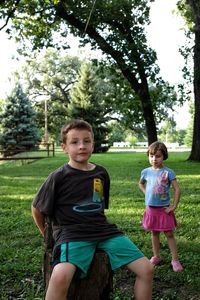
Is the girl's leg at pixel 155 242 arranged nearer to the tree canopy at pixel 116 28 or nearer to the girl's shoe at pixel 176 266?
the girl's shoe at pixel 176 266

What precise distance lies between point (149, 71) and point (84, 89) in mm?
23609

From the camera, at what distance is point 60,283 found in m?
2.75

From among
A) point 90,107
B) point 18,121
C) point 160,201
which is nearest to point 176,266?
point 160,201

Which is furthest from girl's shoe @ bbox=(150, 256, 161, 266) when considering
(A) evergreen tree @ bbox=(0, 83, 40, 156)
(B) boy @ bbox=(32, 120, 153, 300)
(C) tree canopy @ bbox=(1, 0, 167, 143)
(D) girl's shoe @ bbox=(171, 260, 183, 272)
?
(A) evergreen tree @ bbox=(0, 83, 40, 156)

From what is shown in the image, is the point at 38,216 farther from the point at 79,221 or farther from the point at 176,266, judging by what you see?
the point at 176,266

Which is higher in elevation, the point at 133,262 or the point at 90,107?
the point at 90,107

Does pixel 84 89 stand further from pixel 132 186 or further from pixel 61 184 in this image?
pixel 61 184

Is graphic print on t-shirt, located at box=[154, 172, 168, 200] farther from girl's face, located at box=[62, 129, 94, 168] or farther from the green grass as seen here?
girl's face, located at box=[62, 129, 94, 168]

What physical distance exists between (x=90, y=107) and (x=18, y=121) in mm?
7449

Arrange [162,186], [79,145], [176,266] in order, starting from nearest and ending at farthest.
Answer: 1. [79,145]
2. [176,266]
3. [162,186]

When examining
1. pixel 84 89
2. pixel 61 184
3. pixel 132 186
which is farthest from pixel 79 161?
pixel 84 89

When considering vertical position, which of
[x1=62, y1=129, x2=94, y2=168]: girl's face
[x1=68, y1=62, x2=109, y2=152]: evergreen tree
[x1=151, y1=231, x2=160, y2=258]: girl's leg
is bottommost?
[x1=151, y1=231, x2=160, y2=258]: girl's leg

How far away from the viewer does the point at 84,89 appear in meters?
43.5

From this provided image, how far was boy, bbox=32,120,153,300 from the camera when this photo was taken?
2.86 metres
